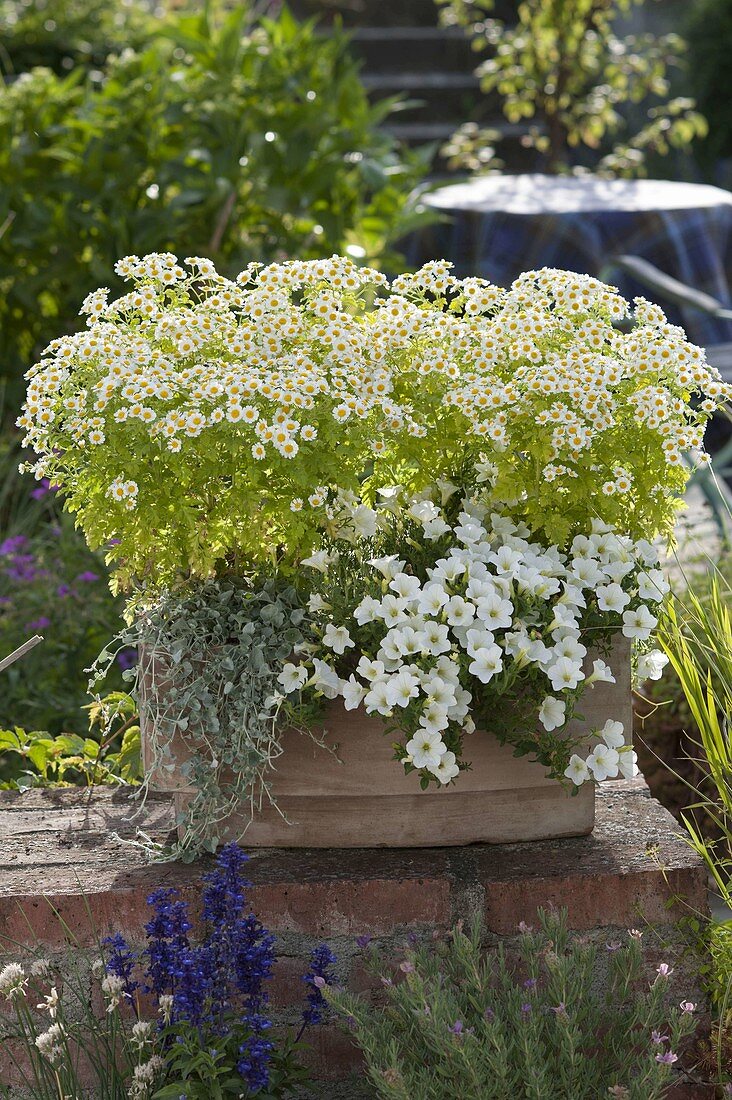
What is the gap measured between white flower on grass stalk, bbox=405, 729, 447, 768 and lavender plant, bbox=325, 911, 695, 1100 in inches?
8.4

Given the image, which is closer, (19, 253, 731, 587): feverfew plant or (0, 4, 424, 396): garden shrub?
(19, 253, 731, 587): feverfew plant

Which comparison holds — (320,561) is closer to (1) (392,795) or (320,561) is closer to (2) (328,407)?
(2) (328,407)

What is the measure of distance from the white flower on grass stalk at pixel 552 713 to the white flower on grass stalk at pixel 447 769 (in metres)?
0.13

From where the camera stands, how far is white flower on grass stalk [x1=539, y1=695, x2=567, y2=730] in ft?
5.55

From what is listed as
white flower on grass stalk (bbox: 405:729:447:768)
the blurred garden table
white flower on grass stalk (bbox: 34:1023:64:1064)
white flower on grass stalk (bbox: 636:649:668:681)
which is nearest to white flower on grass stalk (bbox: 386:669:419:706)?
white flower on grass stalk (bbox: 405:729:447:768)

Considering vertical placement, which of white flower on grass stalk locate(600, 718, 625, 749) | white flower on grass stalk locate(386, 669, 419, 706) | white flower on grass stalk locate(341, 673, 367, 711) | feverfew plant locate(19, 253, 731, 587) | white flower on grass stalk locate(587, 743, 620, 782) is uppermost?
feverfew plant locate(19, 253, 731, 587)

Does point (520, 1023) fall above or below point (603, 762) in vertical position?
below

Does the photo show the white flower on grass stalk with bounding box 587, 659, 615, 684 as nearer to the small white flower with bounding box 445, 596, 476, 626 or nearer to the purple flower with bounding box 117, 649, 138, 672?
the small white flower with bounding box 445, 596, 476, 626

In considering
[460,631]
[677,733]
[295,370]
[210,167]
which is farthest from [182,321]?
[210,167]

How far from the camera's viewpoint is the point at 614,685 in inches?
71.7

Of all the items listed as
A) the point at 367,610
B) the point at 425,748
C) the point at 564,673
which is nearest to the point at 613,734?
the point at 564,673

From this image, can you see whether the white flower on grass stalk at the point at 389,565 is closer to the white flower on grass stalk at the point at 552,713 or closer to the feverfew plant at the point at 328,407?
the feverfew plant at the point at 328,407

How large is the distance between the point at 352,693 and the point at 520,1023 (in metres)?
0.46

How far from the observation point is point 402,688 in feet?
5.38
